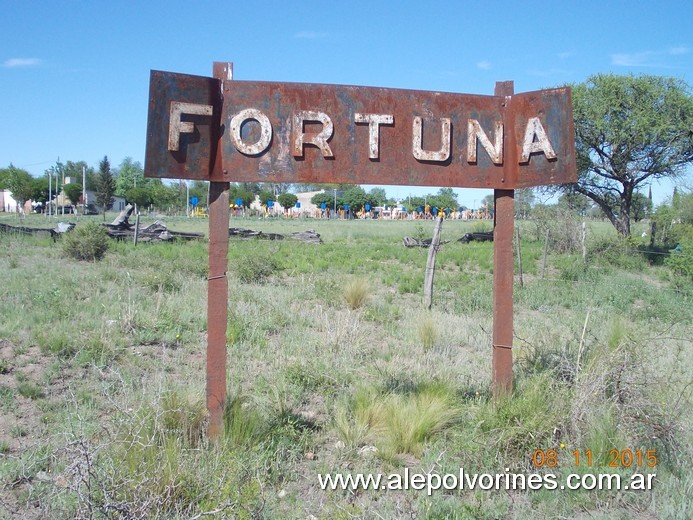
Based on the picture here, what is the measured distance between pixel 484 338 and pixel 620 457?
3883 mm

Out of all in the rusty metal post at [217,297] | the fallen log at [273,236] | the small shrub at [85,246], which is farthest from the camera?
the fallen log at [273,236]

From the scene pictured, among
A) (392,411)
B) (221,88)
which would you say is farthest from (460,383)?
(221,88)

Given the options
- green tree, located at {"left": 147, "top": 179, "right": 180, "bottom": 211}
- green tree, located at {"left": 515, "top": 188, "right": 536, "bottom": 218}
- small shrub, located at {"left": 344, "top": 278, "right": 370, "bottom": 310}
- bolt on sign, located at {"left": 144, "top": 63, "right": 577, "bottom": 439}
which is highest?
green tree, located at {"left": 147, "top": 179, "right": 180, "bottom": 211}

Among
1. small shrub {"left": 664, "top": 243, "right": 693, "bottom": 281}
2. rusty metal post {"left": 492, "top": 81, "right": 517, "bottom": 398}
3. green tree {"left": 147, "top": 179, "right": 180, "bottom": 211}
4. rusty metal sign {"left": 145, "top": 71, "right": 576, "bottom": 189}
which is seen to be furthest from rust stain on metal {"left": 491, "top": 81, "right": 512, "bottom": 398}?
green tree {"left": 147, "top": 179, "right": 180, "bottom": 211}

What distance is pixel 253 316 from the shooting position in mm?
8484

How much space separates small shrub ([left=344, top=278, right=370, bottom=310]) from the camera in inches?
407

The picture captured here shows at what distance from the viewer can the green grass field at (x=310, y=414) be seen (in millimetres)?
3342

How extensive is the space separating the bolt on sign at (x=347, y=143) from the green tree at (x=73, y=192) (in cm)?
7808

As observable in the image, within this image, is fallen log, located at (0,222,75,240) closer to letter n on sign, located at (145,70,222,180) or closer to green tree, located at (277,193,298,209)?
letter n on sign, located at (145,70,222,180)

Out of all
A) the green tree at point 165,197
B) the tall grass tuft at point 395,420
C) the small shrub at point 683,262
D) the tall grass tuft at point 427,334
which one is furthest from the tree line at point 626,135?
the green tree at point 165,197

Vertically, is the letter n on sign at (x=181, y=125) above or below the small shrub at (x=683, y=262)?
above

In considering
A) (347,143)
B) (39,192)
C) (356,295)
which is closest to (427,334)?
(356,295)

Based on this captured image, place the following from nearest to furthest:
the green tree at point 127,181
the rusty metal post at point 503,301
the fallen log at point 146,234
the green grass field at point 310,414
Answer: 1. the green grass field at point 310,414
2. the rusty metal post at point 503,301
3. the fallen log at point 146,234
4. the green tree at point 127,181

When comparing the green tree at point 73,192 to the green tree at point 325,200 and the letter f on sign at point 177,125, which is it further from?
the letter f on sign at point 177,125
